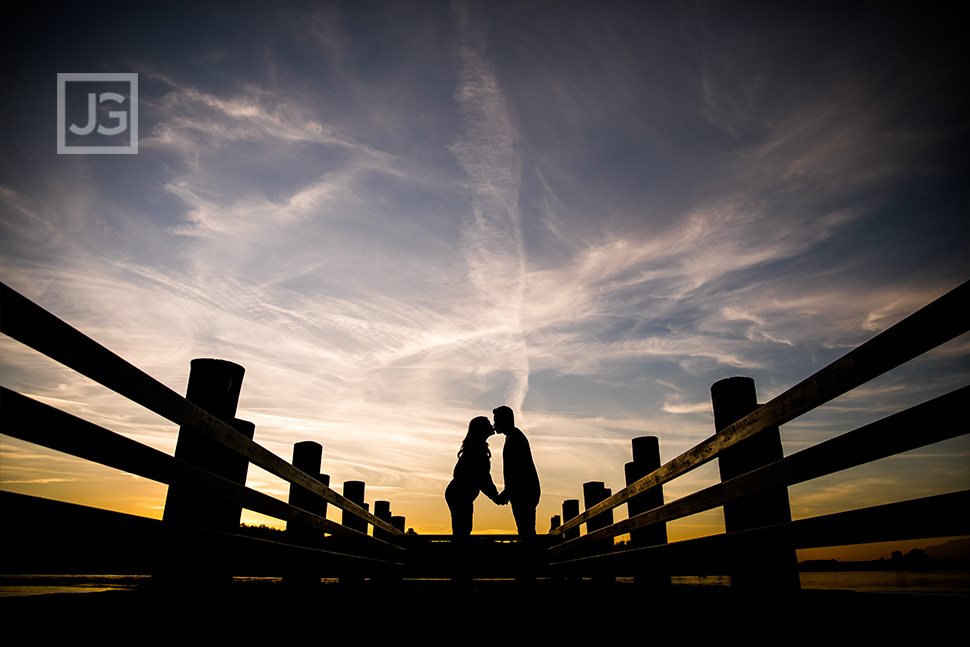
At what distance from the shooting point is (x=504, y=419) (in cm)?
842

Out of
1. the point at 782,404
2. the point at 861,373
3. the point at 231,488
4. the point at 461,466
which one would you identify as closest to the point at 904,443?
the point at 861,373

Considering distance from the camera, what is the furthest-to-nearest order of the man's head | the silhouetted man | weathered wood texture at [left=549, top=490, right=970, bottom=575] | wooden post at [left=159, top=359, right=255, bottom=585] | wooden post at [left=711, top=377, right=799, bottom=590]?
the man's head → the silhouetted man → wooden post at [left=159, top=359, right=255, bottom=585] → wooden post at [left=711, top=377, right=799, bottom=590] → weathered wood texture at [left=549, top=490, right=970, bottom=575]

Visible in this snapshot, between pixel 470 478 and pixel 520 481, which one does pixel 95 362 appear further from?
pixel 470 478

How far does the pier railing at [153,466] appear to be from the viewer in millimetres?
1672

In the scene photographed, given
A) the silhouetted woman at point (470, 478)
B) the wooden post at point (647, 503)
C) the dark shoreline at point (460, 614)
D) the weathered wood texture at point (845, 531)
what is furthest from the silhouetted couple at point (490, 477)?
the weathered wood texture at point (845, 531)

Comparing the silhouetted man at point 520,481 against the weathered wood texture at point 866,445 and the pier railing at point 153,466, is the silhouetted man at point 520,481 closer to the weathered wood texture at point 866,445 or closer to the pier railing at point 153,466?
the pier railing at point 153,466

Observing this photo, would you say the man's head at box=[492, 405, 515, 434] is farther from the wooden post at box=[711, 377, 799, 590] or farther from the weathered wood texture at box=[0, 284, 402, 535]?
the weathered wood texture at box=[0, 284, 402, 535]

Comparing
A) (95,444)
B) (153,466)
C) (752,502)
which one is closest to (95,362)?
(95,444)

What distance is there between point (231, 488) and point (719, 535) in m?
3.06

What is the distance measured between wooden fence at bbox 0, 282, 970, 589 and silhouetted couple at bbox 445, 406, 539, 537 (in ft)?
10.4

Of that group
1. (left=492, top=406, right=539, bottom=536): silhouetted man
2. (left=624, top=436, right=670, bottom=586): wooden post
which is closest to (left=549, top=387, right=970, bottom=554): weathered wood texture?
(left=624, top=436, right=670, bottom=586): wooden post

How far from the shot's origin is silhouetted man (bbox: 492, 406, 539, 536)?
7832 mm

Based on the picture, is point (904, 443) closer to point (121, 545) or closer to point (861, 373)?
point (861, 373)

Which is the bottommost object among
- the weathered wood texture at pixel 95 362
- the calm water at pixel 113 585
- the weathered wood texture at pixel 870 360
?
the calm water at pixel 113 585
